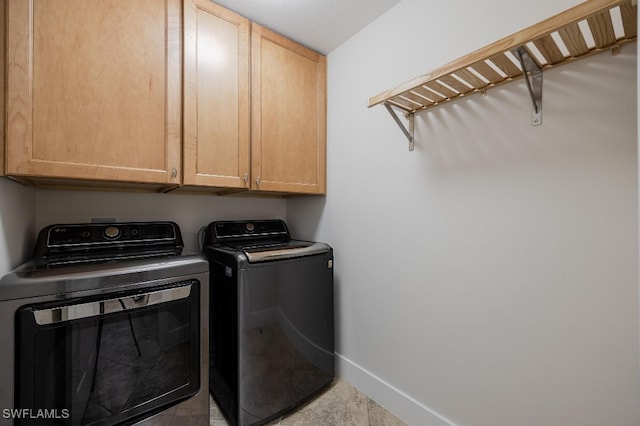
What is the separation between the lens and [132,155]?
1195 millimetres

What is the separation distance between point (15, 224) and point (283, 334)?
1.25 meters

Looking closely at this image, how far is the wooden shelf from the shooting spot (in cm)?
73

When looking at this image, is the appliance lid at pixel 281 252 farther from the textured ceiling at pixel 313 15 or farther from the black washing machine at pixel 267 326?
the textured ceiling at pixel 313 15

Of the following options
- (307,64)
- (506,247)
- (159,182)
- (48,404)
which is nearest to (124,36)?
(159,182)

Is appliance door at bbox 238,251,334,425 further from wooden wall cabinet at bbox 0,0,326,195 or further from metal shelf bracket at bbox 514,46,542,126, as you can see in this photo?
metal shelf bracket at bbox 514,46,542,126

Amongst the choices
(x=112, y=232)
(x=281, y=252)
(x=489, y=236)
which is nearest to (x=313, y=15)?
(x=281, y=252)

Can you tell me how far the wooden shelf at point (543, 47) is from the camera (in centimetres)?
73

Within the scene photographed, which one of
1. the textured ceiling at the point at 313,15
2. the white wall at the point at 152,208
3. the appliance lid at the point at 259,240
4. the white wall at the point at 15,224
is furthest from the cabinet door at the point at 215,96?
the white wall at the point at 15,224

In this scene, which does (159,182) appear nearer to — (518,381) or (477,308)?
(477,308)

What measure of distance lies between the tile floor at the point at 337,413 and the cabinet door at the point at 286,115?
4.22 ft

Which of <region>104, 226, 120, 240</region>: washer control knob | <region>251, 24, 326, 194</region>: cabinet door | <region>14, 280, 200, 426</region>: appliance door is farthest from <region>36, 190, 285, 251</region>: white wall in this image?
<region>14, 280, 200, 426</region>: appliance door

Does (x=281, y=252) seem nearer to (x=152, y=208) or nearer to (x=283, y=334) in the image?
(x=283, y=334)

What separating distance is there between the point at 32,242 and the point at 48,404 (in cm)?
80

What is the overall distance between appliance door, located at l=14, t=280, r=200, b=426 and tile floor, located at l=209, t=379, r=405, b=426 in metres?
0.49
